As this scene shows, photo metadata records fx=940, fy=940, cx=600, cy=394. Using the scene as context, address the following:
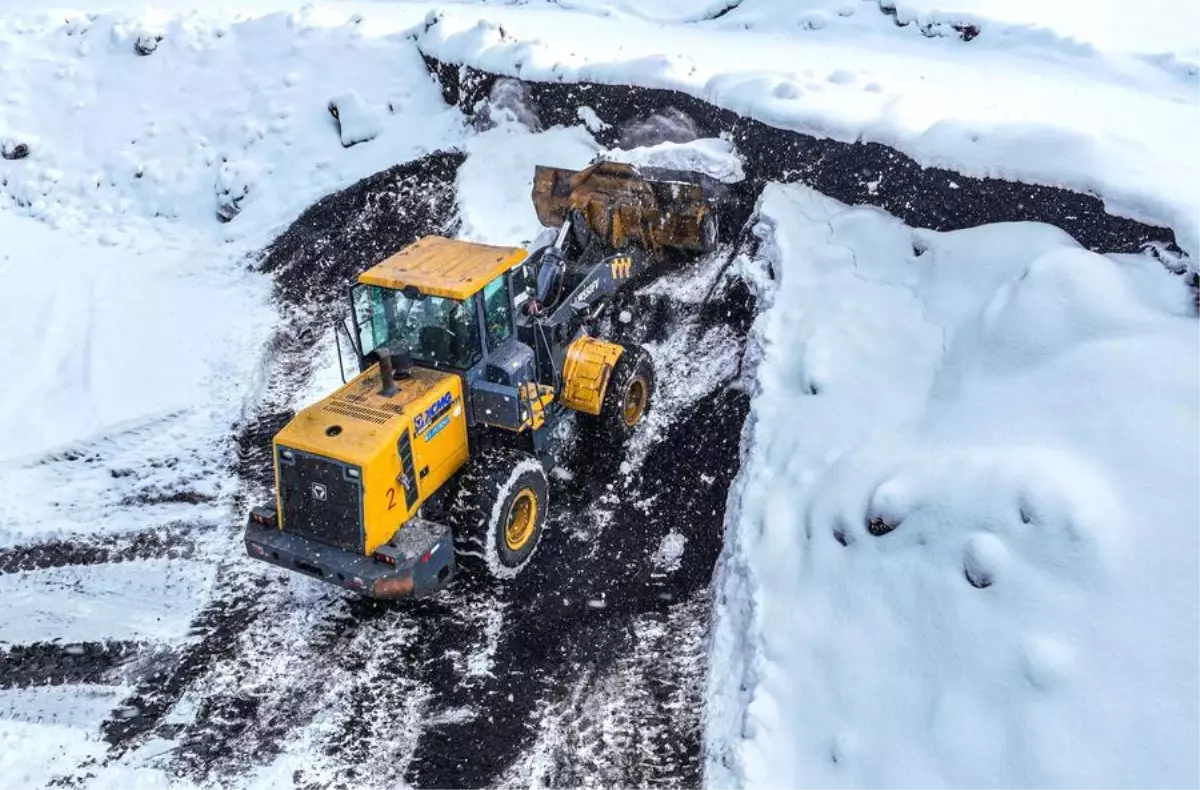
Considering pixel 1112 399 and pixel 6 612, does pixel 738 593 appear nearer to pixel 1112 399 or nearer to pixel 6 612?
pixel 1112 399

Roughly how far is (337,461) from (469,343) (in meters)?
1.64

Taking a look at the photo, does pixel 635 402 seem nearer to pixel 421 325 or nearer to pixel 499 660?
pixel 421 325

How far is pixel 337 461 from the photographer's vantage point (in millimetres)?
7379

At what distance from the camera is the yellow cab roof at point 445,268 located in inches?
314

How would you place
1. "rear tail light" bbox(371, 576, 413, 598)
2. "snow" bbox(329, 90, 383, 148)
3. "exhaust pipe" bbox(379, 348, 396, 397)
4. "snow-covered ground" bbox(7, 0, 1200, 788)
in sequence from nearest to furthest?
"snow-covered ground" bbox(7, 0, 1200, 788)
"rear tail light" bbox(371, 576, 413, 598)
"exhaust pipe" bbox(379, 348, 396, 397)
"snow" bbox(329, 90, 383, 148)

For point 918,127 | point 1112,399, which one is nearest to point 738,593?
point 1112,399

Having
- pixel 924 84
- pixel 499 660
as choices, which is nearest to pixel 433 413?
pixel 499 660

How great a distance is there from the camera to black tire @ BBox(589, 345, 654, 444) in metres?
9.34

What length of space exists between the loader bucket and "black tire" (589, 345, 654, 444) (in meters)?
1.94

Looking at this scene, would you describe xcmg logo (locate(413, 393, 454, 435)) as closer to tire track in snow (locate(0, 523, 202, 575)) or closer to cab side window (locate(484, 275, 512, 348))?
cab side window (locate(484, 275, 512, 348))

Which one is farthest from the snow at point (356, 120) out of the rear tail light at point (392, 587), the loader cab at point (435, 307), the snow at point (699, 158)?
the rear tail light at point (392, 587)

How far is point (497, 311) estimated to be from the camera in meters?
8.53

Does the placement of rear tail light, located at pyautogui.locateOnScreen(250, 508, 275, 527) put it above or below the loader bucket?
below

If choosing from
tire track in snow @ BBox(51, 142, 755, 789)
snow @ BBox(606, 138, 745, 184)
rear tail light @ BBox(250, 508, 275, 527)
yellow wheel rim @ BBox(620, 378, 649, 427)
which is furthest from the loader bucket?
rear tail light @ BBox(250, 508, 275, 527)
